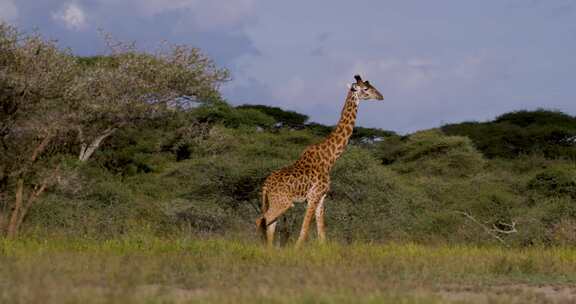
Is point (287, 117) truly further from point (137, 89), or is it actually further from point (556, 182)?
point (137, 89)

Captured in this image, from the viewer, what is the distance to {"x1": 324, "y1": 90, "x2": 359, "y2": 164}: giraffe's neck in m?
12.7

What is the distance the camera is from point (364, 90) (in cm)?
1280

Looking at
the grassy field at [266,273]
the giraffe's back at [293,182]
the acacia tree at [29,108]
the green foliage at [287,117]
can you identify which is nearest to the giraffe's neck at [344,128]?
the giraffe's back at [293,182]

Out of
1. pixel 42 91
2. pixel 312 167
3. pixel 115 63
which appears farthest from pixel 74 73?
pixel 115 63

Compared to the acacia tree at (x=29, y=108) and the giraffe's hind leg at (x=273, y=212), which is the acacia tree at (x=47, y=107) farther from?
the giraffe's hind leg at (x=273, y=212)

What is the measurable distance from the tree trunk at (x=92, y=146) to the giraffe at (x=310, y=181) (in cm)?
369

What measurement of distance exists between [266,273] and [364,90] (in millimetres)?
4841

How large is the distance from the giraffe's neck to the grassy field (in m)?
2.20

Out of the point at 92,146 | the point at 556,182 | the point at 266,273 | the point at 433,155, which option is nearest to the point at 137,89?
the point at 92,146

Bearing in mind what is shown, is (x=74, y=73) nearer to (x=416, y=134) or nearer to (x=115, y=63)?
(x=115, y=63)

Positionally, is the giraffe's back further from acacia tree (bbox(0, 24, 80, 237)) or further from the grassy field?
acacia tree (bbox(0, 24, 80, 237))

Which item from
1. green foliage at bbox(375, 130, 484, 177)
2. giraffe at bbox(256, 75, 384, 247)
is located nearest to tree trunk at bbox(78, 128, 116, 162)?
giraffe at bbox(256, 75, 384, 247)

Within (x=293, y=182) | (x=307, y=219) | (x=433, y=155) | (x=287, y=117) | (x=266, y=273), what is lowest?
(x=266, y=273)

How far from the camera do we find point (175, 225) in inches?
635
